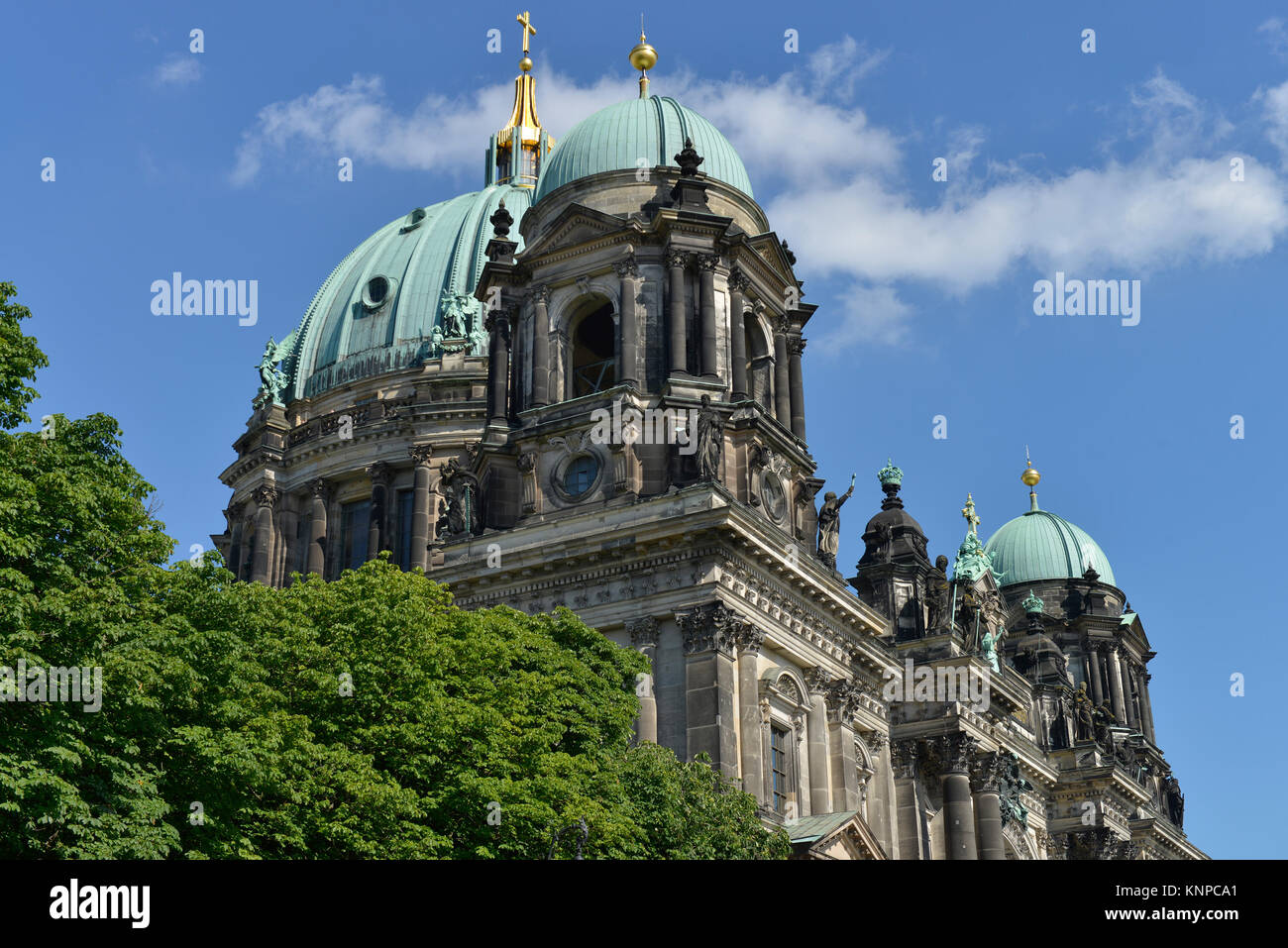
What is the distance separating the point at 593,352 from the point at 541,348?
4221 mm

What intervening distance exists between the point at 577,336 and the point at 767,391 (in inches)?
272

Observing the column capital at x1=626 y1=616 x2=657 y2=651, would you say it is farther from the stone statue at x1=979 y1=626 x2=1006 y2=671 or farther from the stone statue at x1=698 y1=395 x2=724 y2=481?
the stone statue at x1=979 y1=626 x2=1006 y2=671

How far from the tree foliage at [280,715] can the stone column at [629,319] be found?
10.8 metres

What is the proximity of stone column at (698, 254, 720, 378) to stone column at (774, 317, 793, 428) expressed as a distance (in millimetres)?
3615

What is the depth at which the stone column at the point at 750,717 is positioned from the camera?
44.6 meters

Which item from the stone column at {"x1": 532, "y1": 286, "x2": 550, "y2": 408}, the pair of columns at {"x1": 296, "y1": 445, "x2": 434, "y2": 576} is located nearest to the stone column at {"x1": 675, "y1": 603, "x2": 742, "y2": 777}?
the stone column at {"x1": 532, "y1": 286, "x2": 550, "y2": 408}

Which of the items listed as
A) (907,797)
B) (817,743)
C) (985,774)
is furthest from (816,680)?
(985,774)

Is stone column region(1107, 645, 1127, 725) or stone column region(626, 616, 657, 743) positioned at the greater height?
stone column region(1107, 645, 1127, 725)

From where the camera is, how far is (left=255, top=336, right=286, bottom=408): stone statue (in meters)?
76.9

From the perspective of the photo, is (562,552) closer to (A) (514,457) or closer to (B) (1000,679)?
(A) (514,457)

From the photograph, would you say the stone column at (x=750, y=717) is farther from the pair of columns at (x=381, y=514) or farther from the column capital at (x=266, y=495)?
the column capital at (x=266, y=495)

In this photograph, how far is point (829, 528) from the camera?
52.5 metres
